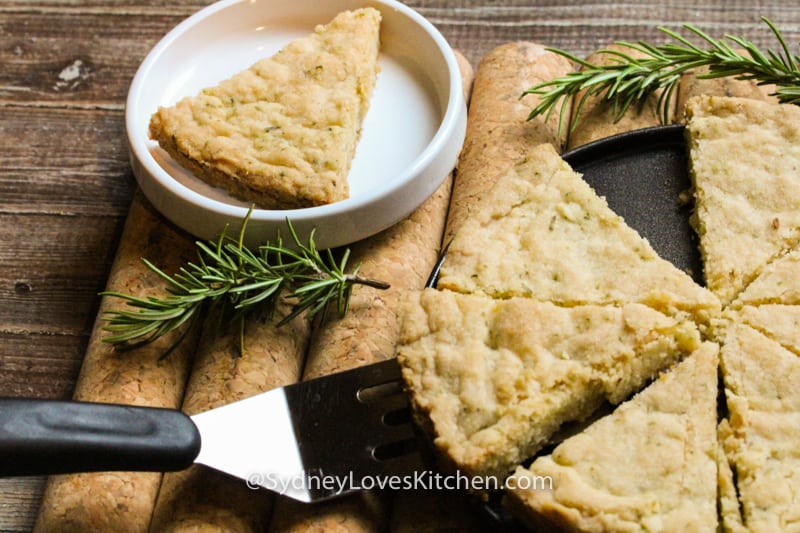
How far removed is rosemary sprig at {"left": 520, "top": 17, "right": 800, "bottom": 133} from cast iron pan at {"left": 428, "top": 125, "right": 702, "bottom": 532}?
0.23 m

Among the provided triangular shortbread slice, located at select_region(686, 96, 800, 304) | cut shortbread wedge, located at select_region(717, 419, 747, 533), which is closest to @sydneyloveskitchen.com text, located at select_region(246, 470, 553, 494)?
cut shortbread wedge, located at select_region(717, 419, 747, 533)

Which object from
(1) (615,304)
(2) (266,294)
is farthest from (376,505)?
(1) (615,304)

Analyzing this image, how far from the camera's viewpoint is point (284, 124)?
3660 millimetres

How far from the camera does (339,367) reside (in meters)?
3.26

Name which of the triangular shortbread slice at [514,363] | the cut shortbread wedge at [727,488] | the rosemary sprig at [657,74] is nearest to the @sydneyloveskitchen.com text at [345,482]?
the triangular shortbread slice at [514,363]

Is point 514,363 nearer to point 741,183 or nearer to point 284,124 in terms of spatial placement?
point 741,183

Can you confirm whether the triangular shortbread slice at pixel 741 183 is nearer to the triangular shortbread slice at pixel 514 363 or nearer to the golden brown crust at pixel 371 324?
the triangular shortbread slice at pixel 514 363

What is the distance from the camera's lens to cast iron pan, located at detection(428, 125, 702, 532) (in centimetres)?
330

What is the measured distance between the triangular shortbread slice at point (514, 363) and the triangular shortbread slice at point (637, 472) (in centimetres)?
11

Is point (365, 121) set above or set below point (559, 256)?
below

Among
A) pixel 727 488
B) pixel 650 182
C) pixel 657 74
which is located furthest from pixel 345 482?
pixel 657 74

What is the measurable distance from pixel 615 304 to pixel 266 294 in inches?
46.8

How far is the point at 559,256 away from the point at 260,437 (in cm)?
114

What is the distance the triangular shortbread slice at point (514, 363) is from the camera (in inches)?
105
